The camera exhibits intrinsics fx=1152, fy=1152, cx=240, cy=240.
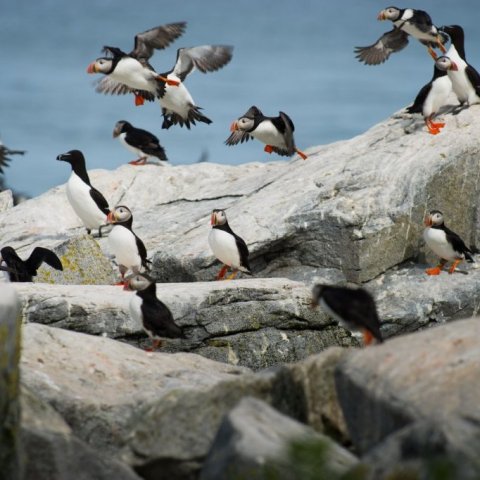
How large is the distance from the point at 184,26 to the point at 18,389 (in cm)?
1085

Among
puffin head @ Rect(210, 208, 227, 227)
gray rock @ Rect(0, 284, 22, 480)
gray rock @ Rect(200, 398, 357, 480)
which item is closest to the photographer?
gray rock @ Rect(200, 398, 357, 480)

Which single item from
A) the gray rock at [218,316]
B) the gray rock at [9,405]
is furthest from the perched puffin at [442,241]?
the gray rock at [9,405]

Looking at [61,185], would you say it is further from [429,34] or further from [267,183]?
[429,34]

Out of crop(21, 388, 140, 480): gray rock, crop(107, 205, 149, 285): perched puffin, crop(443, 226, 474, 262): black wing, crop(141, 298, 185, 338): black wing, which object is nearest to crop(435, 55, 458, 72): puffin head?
crop(443, 226, 474, 262): black wing

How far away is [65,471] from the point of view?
6.24m

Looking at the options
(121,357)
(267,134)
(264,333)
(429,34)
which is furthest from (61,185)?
(121,357)

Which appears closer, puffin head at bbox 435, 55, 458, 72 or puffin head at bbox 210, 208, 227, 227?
puffin head at bbox 210, 208, 227, 227

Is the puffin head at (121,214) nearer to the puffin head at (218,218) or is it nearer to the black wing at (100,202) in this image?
the puffin head at (218,218)

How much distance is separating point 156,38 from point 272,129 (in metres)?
2.22

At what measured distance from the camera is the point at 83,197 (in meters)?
14.7

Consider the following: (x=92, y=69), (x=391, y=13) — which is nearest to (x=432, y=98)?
(x=391, y=13)

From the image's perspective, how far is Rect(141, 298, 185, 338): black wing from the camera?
31.4 feet

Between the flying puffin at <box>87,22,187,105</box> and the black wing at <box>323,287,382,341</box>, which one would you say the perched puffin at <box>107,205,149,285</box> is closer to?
the flying puffin at <box>87,22,187,105</box>

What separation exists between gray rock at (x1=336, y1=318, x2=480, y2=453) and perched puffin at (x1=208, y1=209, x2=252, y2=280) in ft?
19.2
